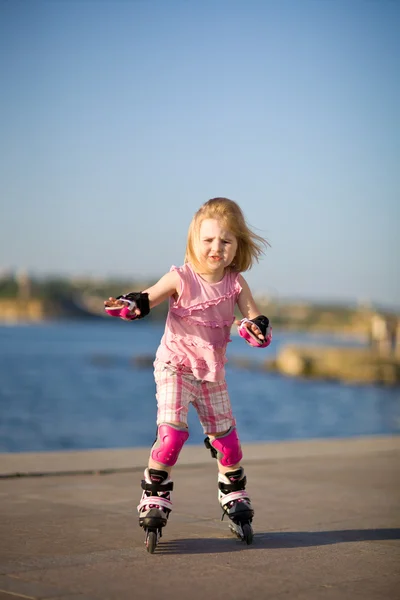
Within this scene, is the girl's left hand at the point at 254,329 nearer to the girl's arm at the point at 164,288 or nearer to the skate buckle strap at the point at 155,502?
the girl's arm at the point at 164,288

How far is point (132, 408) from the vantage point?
59.2m

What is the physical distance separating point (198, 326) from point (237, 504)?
0.89m

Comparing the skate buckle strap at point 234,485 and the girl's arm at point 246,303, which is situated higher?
the girl's arm at point 246,303

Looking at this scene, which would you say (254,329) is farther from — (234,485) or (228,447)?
(234,485)

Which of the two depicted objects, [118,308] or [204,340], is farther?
[204,340]

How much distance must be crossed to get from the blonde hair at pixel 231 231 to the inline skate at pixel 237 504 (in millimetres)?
1037

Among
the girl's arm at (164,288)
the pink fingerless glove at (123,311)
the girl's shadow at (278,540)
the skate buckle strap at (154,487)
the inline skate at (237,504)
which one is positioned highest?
the girl's arm at (164,288)

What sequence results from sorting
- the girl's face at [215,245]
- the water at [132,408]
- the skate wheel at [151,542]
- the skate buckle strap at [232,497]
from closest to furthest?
the skate wheel at [151,542]
the girl's face at [215,245]
the skate buckle strap at [232,497]
the water at [132,408]

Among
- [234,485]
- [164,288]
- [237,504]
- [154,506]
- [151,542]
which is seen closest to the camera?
[151,542]

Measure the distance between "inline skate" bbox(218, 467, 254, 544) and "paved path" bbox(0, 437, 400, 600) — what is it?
68mm

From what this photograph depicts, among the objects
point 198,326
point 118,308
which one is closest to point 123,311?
point 118,308

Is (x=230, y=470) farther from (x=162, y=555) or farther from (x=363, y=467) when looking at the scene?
(x=363, y=467)

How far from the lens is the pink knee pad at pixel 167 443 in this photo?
4934 millimetres

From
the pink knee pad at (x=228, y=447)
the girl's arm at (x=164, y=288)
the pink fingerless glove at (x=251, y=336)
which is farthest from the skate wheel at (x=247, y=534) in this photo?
the girl's arm at (x=164, y=288)
